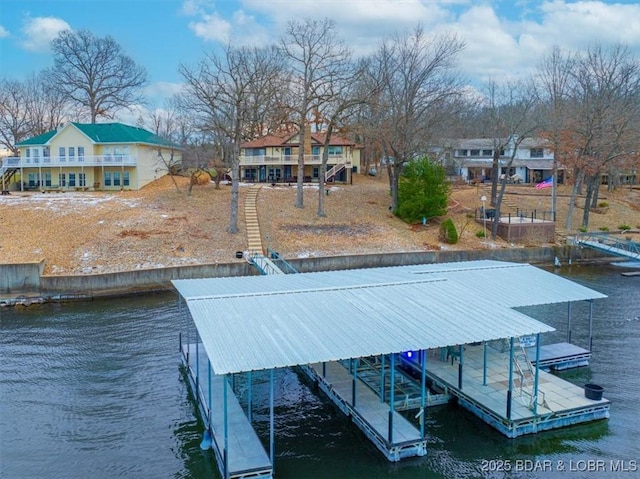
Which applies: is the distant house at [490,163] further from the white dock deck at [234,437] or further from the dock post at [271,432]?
the dock post at [271,432]

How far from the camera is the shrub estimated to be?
38812 mm

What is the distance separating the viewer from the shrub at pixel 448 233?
3881 cm

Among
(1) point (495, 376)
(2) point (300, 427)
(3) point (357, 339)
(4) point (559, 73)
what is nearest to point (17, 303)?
(2) point (300, 427)

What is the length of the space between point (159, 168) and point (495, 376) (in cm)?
4280

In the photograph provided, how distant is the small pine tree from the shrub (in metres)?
2.46

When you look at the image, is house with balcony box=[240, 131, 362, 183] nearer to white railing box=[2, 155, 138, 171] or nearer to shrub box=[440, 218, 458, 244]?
white railing box=[2, 155, 138, 171]

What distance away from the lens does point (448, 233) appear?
39.1 metres

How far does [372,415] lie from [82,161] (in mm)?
42112

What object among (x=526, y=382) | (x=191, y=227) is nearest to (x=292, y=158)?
(x=191, y=227)

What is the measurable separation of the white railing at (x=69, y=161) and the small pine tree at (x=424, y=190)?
956 inches

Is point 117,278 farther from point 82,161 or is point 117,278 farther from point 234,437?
point 82,161

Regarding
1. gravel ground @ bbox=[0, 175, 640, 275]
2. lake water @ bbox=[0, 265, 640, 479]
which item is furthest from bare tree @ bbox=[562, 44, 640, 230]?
lake water @ bbox=[0, 265, 640, 479]

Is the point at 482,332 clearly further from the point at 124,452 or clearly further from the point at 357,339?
the point at 124,452

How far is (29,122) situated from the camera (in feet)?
215
